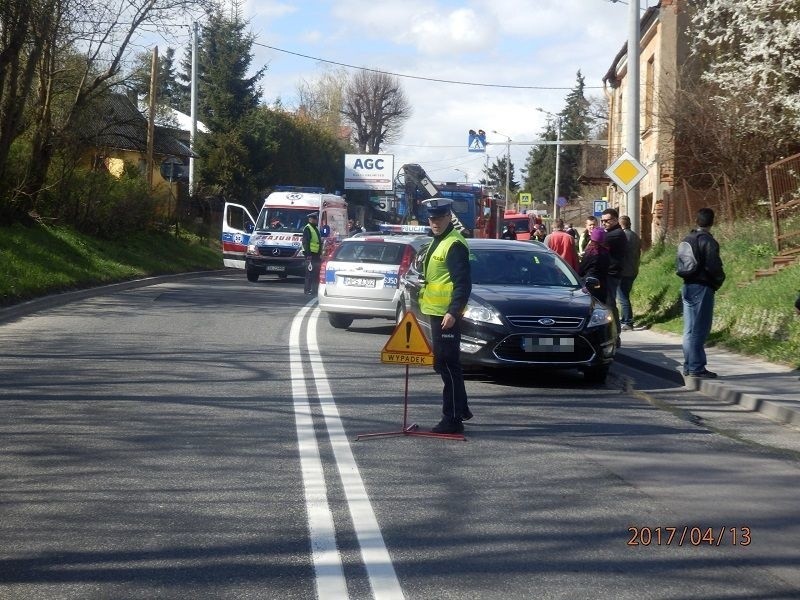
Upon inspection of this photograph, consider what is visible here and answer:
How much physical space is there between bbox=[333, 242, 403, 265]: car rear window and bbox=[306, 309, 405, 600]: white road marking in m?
7.28

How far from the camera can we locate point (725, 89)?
22.6 m

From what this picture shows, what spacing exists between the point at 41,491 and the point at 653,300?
15198mm

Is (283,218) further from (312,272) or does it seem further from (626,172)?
(626,172)

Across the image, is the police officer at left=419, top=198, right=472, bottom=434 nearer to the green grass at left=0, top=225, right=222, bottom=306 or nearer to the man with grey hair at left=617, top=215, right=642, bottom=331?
the man with grey hair at left=617, top=215, right=642, bottom=331

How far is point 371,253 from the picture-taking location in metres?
18.5

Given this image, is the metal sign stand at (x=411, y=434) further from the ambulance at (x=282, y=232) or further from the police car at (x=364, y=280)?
the ambulance at (x=282, y=232)

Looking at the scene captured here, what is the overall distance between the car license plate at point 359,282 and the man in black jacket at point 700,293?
20.5ft

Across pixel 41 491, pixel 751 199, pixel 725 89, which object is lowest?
pixel 41 491

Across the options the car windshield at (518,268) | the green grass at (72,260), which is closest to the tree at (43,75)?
the green grass at (72,260)

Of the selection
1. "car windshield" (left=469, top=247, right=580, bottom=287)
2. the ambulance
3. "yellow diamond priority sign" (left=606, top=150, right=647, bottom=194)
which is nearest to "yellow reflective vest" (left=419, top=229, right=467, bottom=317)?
"car windshield" (left=469, top=247, right=580, bottom=287)

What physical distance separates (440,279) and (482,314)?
3.31 m

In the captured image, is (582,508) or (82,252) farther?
(82,252)

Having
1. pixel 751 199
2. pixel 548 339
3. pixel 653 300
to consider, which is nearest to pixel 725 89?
pixel 751 199

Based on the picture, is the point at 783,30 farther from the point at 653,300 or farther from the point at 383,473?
the point at 383,473
